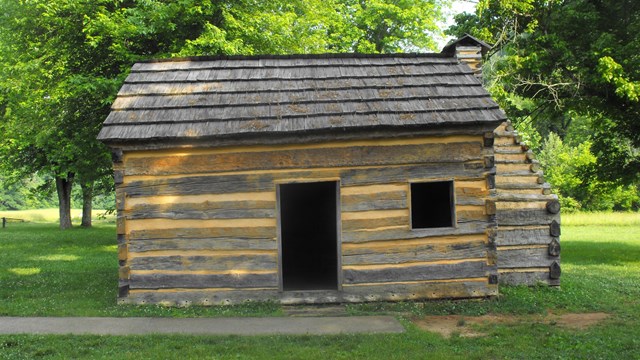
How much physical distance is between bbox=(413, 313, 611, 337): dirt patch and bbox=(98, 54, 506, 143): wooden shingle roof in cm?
333

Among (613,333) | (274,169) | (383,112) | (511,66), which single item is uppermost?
(511,66)

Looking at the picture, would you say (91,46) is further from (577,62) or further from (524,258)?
(577,62)

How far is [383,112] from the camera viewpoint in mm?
10102

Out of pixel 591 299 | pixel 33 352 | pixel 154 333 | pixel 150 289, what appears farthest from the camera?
pixel 591 299

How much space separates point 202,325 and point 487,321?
4.50 metres

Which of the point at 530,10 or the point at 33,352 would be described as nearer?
the point at 33,352

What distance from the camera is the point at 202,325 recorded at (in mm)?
8508

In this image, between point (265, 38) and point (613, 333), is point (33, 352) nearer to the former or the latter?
point (613, 333)

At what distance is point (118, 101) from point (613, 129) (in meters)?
15.3

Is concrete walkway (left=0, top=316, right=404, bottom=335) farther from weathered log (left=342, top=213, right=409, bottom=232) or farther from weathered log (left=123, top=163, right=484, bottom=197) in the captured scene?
weathered log (left=123, top=163, right=484, bottom=197)

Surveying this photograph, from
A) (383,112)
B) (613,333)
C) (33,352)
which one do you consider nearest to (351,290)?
(383,112)

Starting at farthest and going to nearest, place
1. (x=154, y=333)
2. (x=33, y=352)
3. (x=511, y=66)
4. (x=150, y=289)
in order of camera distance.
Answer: (x=511, y=66) < (x=150, y=289) < (x=154, y=333) < (x=33, y=352)

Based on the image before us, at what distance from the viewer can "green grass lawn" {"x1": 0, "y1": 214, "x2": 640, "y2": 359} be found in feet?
23.2

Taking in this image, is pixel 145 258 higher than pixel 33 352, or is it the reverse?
pixel 145 258
